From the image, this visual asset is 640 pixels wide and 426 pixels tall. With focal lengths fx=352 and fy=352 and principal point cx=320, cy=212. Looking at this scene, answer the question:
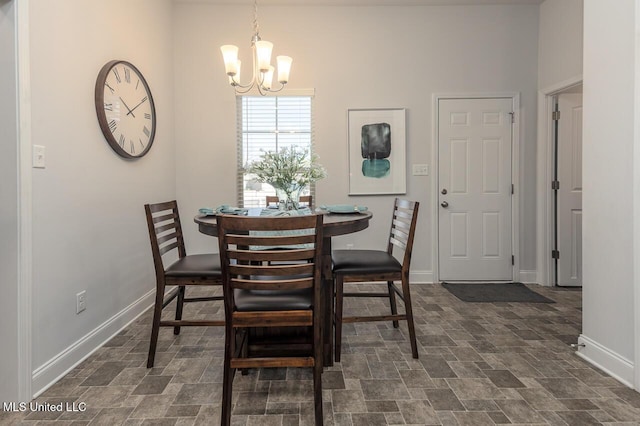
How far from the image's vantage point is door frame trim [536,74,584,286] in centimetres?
364

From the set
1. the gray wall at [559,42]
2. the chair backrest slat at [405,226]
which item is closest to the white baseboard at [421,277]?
the chair backrest slat at [405,226]

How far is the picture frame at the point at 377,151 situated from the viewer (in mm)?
3764

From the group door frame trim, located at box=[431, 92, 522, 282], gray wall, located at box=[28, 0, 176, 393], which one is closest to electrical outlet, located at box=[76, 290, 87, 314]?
gray wall, located at box=[28, 0, 176, 393]

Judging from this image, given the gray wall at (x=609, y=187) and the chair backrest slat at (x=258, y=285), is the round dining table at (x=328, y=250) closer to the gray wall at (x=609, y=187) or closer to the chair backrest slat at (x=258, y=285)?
the chair backrest slat at (x=258, y=285)

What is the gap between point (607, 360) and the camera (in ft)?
6.38

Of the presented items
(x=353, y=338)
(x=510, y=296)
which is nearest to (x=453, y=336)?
(x=353, y=338)

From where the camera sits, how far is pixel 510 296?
3.33 meters

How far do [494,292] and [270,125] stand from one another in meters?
2.86

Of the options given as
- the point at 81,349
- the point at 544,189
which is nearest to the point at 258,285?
the point at 81,349

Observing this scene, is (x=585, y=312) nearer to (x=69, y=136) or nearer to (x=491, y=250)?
(x=491, y=250)

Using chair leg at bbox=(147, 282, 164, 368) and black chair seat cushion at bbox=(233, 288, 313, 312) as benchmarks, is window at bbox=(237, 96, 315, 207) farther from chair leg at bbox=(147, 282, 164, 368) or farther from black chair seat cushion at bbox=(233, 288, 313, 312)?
black chair seat cushion at bbox=(233, 288, 313, 312)

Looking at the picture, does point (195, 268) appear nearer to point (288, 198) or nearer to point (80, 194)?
point (288, 198)

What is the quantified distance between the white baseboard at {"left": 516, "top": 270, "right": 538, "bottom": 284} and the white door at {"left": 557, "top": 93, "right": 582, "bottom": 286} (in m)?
0.21

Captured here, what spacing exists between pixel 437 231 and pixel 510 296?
3.05ft
